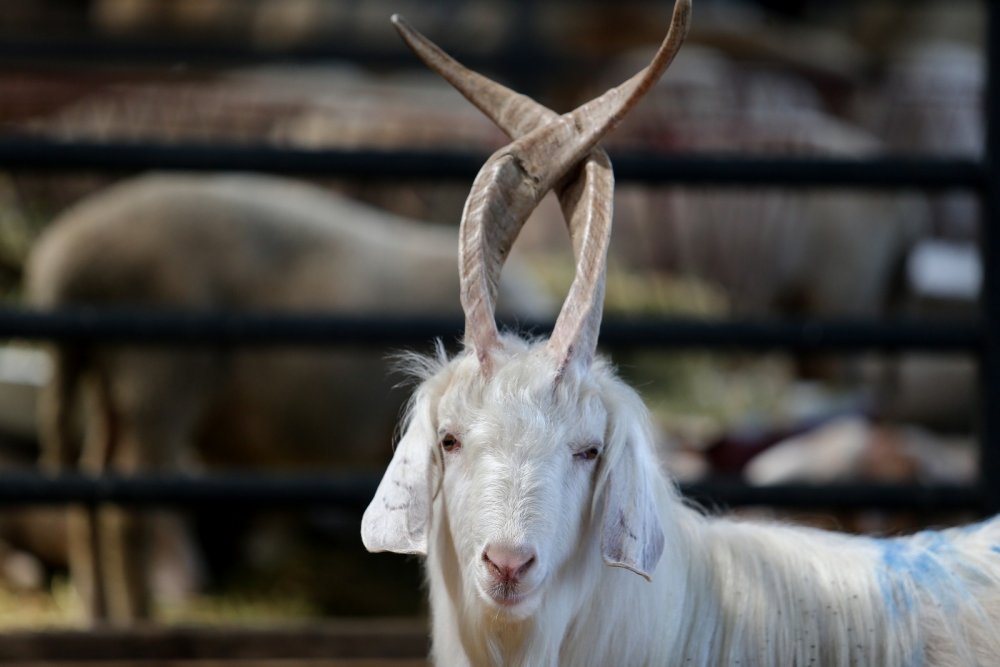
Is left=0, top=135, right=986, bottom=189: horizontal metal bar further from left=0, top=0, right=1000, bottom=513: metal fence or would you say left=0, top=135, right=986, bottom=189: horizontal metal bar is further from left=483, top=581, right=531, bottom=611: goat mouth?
left=483, top=581, right=531, bottom=611: goat mouth

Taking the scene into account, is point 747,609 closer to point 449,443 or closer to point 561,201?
point 449,443

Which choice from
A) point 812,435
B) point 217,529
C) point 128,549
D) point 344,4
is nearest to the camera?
point 128,549

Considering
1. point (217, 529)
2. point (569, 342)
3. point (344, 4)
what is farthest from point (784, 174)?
point (344, 4)

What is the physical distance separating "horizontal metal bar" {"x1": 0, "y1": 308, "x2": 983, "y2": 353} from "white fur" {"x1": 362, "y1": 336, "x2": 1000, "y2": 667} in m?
1.16

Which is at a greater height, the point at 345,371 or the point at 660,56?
the point at 660,56

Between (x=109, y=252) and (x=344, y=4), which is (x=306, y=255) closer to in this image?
(x=109, y=252)

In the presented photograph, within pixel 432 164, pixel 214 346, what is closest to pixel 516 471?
pixel 432 164

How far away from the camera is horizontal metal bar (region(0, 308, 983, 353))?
3678 millimetres

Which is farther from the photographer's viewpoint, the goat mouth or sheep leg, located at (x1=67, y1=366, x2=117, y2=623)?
sheep leg, located at (x1=67, y1=366, x2=117, y2=623)

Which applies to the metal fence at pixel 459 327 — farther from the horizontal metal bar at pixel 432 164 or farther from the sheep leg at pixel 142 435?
the sheep leg at pixel 142 435

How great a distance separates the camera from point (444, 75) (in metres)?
2.61

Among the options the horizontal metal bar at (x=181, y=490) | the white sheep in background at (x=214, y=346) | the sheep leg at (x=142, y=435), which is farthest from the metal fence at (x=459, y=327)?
the sheep leg at (x=142, y=435)

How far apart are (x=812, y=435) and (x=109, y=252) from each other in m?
2.94

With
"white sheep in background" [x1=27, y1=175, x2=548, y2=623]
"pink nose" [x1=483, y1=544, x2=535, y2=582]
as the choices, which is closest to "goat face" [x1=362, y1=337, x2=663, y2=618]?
"pink nose" [x1=483, y1=544, x2=535, y2=582]
